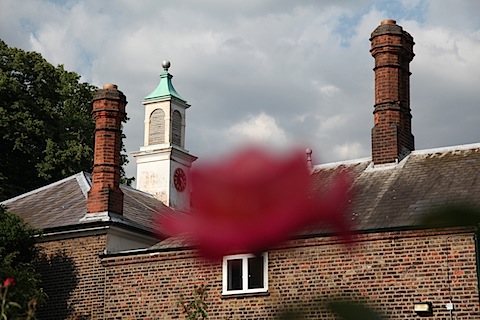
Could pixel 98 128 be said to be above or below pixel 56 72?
below

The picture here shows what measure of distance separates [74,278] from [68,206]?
255 centimetres

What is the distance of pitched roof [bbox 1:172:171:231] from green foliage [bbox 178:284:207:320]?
2.57 meters

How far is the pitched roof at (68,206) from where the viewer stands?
2080cm

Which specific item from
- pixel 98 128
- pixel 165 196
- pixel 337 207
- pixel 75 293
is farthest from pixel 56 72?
pixel 337 207

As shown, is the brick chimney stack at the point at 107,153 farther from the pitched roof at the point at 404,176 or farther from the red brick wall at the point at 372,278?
the red brick wall at the point at 372,278

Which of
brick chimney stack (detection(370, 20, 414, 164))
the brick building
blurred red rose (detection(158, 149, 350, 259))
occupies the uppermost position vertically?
brick chimney stack (detection(370, 20, 414, 164))

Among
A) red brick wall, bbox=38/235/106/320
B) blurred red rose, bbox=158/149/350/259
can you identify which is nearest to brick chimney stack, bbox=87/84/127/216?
red brick wall, bbox=38/235/106/320

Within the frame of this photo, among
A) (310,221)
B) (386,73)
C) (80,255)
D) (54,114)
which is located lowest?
(310,221)

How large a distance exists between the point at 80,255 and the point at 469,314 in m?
9.11

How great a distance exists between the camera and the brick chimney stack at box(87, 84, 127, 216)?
20406 mm

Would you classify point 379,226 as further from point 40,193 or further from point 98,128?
point 40,193

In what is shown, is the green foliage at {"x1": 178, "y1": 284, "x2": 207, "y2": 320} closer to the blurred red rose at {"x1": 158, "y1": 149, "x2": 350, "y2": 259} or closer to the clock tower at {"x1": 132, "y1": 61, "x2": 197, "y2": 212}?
the clock tower at {"x1": 132, "y1": 61, "x2": 197, "y2": 212}

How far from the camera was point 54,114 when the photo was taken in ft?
110

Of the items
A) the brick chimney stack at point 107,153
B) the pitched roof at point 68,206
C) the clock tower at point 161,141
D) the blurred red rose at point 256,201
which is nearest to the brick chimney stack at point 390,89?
the pitched roof at point 68,206
